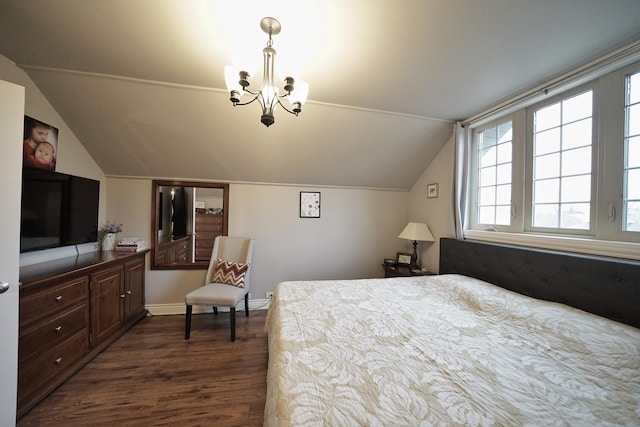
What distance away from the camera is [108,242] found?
252 centimetres

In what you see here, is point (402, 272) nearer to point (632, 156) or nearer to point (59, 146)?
point (632, 156)

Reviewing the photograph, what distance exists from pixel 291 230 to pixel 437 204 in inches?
80.7

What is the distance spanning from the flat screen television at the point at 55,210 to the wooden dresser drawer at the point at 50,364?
79 centimetres

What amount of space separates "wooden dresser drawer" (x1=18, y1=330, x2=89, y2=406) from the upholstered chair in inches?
29.5

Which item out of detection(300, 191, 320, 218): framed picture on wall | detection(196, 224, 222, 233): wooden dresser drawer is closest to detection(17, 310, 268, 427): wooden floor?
detection(196, 224, 222, 233): wooden dresser drawer

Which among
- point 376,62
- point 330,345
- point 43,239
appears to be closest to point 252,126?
point 376,62

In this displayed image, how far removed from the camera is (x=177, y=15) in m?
1.24

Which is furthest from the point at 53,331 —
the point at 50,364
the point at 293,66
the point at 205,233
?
the point at 293,66

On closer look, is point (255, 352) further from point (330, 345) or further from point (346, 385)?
point (346, 385)

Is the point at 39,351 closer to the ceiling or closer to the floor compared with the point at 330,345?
closer to the floor

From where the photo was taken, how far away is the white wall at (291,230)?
2762 mm

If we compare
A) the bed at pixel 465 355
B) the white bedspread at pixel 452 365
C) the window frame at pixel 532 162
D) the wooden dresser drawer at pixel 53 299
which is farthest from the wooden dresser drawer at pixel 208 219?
the window frame at pixel 532 162

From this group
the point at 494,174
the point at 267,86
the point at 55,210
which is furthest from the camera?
the point at 494,174

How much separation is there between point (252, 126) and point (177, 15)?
111 cm
